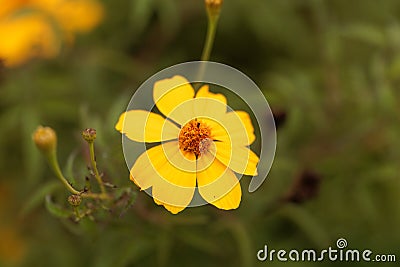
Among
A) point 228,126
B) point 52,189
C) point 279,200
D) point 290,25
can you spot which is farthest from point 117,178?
point 290,25

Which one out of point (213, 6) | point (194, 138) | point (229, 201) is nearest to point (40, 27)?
point (213, 6)

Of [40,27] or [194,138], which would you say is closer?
[194,138]

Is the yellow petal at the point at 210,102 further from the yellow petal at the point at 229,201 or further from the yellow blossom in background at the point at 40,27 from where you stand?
the yellow blossom in background at the point at 40,27

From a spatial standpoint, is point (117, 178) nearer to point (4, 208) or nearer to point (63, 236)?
point (63, 236)

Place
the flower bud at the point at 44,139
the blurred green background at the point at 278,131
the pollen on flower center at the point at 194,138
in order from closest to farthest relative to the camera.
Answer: the flower bud at the point at 44,139 < the pollen on flower center at the point at 194,138 < the blurred green background at the point at 278,131

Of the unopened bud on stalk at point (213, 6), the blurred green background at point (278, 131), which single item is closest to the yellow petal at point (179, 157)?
the blurred green background at point (278, 131)

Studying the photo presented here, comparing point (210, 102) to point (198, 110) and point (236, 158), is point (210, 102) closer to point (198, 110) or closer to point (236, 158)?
point (198, 110)
